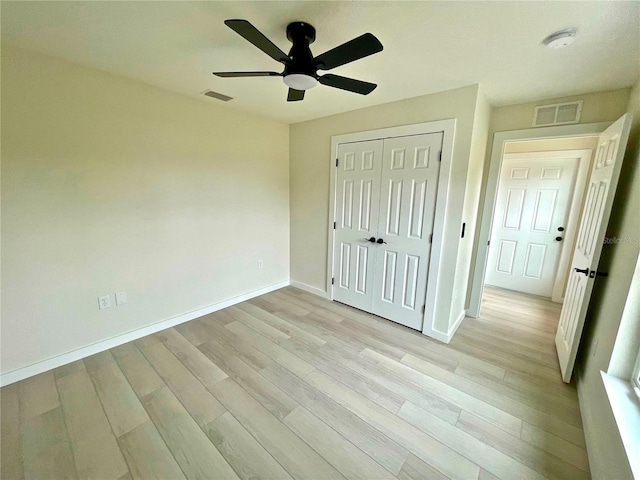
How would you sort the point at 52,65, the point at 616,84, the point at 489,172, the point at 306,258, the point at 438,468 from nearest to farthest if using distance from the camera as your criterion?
the point at 438,468, the point at 52,65, the point at 616,84, the point at 489,172, the point at 306,258

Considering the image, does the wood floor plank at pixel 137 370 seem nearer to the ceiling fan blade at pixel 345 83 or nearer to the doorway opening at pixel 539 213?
the ceiling fan blade at pixel 345 83

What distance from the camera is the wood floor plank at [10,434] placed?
51.3 inches

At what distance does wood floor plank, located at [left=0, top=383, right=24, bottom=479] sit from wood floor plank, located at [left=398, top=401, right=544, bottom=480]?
2.17 m

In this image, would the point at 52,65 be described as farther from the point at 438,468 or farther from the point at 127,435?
the point at 438,468

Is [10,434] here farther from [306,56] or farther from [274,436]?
[306,56]

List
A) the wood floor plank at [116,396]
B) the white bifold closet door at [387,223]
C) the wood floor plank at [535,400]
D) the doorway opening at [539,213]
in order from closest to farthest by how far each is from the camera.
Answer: the wood floor plank at [116,396], the wood floor plank at [535,400], the white bifold closet door at [387,223], the doorway opening at [539,213]

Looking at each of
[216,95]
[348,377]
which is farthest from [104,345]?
[216,95]

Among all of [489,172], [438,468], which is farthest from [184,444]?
[489,172]

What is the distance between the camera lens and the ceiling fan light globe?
1.39m

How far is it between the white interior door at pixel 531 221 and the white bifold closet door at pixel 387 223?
221cm

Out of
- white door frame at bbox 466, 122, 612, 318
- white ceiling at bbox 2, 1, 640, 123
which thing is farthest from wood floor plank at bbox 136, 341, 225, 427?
white door frame at bbox 466, 122, 612, 318

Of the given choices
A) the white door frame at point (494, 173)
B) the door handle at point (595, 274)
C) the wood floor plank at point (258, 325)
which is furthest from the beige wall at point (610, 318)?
the wood floor plank at point (258, 325)

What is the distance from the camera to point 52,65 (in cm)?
183

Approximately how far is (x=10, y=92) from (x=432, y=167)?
326 cm
